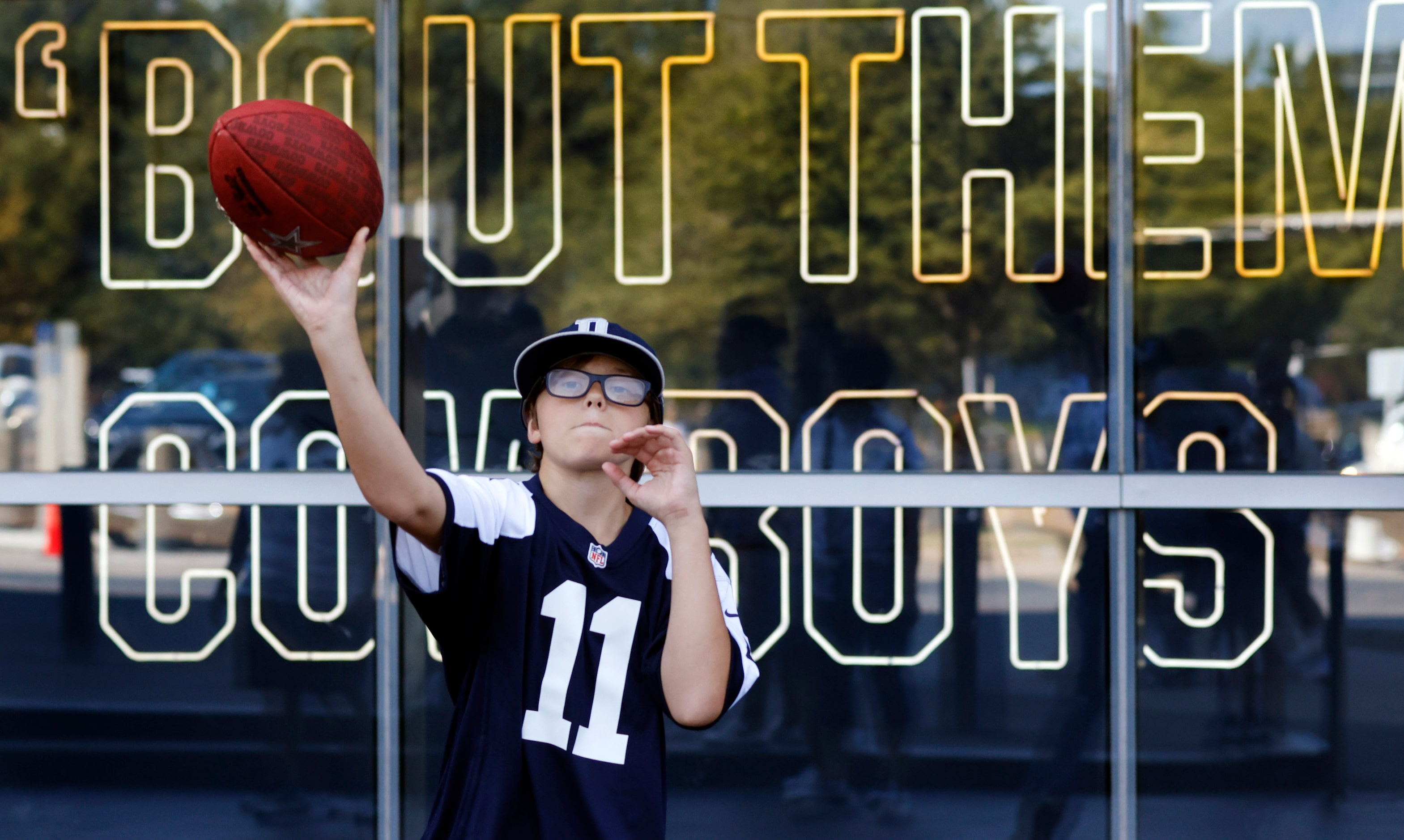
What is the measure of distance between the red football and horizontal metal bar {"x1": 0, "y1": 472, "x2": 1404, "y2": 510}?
1.96m

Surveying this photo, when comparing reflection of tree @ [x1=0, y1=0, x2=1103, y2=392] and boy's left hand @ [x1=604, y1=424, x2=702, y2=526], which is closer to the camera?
boy's left hand @ [x1=604, y1=424, x2=702, y2=526]

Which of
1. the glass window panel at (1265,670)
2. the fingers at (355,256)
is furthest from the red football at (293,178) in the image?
the glass window panel at (1265,670)

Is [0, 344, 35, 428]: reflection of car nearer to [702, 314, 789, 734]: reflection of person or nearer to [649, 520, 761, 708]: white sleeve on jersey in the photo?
[702, 314, 789, 734]: reflection of person

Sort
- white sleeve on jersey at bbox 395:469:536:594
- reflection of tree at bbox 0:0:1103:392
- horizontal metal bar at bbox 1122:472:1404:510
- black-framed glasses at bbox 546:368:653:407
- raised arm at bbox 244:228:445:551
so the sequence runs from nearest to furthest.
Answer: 1. raised arm at bbox 244:228:445:551
2. white sleeve on jersey at bbox 395:469:536:594
3. black-framed glasses at bbox 546:368:653:407
4. horizontal metal bar at bbox 1122:472:1404:510
5. reflection of tree at bbox 0:0:1103:392

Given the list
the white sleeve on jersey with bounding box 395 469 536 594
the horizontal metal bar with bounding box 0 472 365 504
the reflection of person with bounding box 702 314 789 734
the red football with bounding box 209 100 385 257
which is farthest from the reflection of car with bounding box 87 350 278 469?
the white sleeve on jersey with bounding box 395 469 536 594

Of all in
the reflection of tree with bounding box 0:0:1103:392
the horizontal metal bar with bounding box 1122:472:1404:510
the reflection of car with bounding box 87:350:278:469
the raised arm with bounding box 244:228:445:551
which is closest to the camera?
the raised arm with bounding box 244:228:445:551

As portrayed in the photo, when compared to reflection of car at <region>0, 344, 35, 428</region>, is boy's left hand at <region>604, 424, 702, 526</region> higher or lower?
lower

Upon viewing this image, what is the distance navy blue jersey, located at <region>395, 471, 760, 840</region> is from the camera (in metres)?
2.10

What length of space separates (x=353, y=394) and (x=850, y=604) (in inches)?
114

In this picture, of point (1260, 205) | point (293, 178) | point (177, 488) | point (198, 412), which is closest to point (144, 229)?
point (198, 412)

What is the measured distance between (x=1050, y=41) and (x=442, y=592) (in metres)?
3.25

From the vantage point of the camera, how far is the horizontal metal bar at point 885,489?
421 cm

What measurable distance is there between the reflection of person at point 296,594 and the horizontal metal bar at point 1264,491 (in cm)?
270

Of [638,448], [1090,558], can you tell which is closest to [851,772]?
[1090,558]
